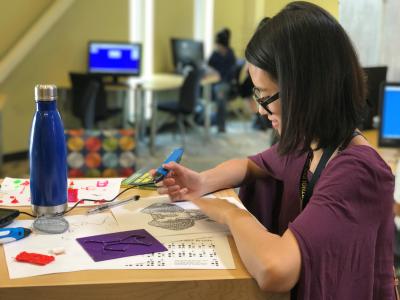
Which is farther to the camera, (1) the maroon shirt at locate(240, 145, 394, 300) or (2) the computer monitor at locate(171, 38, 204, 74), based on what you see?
(2) the computer monitor at locate(171, 38, 204, 74)

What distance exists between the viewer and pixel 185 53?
7.05 m

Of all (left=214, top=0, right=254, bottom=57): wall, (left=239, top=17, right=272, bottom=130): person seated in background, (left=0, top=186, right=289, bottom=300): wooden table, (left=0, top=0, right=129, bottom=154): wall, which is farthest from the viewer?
(left=214, top=0, right=254, bottom=57): wall

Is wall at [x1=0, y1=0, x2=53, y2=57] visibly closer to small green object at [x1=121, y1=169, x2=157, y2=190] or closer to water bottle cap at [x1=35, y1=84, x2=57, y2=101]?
small green object at [x1=121, y1=169, x2=157, y2=190]

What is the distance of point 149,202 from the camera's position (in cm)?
140

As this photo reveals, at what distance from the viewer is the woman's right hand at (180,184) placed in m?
1.40

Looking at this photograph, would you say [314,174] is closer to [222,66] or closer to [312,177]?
[312,177]

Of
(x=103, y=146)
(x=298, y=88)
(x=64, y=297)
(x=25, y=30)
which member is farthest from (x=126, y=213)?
(x=25, y=30)

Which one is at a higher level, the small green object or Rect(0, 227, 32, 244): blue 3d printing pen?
Rect(0, 227, 32, 244): blue 3d printing pen

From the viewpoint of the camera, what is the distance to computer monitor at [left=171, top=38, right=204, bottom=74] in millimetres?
6965

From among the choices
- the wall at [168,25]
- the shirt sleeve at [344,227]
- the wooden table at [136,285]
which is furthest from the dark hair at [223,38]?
the wooden table at [136,285]

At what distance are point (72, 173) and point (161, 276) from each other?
134 centimetres

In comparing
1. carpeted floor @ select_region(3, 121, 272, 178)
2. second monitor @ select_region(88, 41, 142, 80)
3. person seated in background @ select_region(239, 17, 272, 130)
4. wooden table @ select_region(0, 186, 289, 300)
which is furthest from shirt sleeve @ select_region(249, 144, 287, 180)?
second monitor @ select_region(88, 41, 142, 80)

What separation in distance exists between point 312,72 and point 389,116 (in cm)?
180

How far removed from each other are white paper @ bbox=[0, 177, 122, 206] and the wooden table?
0.41 m
